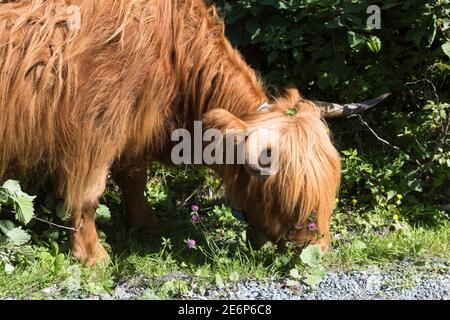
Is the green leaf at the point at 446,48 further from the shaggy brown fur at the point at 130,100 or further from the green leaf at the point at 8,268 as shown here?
the green leaf at the point at 8,268

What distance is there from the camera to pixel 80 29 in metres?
4.49

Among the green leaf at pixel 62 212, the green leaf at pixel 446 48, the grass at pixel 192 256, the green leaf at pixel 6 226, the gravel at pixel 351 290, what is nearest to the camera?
the gravel at pixel 351 290

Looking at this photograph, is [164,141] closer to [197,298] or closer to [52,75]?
[52,75]

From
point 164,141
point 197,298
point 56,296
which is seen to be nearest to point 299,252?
point 197,298

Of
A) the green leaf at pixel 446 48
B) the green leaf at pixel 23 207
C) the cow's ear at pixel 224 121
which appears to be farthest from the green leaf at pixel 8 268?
the green leaf at pixel 446 48

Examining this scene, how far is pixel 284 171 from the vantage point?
14.0 feet

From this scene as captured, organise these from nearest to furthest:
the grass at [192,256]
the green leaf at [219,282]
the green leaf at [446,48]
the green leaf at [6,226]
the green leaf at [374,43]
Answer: the green leaf at [219,282] < the grass at [192,256] < the green leaf at [6,226] < the green leaf at [446,48] < the green leaf at [374,43]

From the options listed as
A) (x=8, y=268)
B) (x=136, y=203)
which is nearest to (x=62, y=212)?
(x=8, y=268)

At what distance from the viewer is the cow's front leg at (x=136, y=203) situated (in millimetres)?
5426

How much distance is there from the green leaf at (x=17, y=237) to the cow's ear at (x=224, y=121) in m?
1.46

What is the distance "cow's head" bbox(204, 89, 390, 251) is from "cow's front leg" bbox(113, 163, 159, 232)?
1.08 meters

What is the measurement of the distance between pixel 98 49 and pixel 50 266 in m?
1.47

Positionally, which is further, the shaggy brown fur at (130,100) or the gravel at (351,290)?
the shaggy brown fur at (130,100)

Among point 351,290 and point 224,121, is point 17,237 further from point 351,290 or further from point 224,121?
point 351,290
